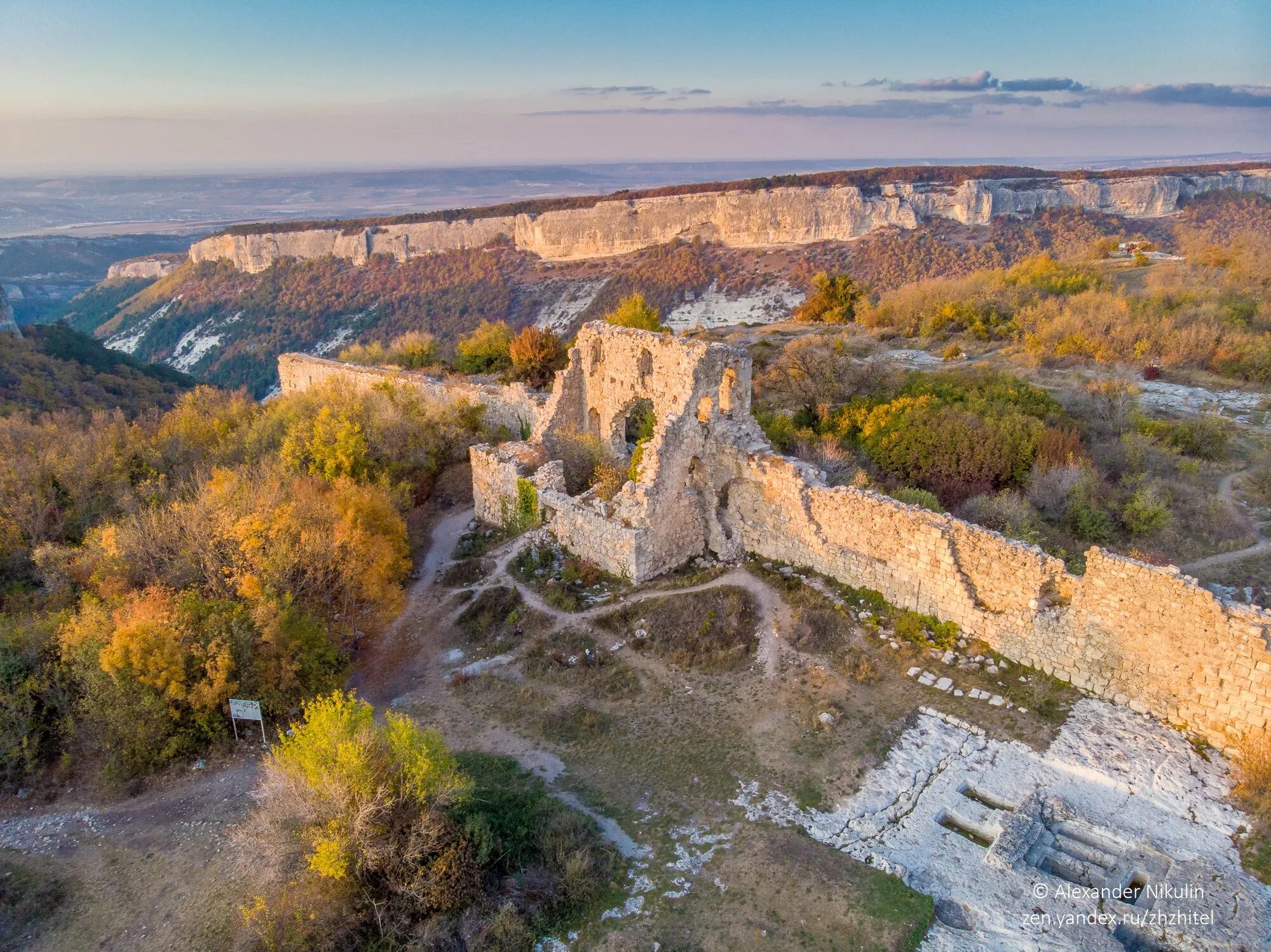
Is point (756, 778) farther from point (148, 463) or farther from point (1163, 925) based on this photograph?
point (148, 463)

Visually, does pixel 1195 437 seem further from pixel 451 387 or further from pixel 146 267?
pixel 146 267

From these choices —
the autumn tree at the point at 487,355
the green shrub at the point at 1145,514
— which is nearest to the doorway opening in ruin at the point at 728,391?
the green shrub at the point at 1145,514

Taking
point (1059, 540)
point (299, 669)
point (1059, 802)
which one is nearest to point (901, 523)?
point (1059, 540)

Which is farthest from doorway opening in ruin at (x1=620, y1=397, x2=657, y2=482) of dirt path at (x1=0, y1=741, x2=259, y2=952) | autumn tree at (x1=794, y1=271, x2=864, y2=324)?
autumn tree at (x1=794, y1=271, x2=864, y2=324)

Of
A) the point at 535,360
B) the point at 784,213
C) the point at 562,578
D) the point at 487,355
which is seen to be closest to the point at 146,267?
the point at 784,213

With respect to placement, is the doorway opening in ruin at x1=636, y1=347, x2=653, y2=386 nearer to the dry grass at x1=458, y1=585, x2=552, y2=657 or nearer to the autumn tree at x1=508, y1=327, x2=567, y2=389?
the dry grass at x1=458, y1=585, x2=552, y2=657

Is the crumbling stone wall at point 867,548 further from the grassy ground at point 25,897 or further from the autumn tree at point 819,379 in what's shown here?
the grassy ground at point 25,897

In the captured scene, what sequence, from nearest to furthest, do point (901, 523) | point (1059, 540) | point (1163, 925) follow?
1. point (1163, 925)
2. point (901, 523)
3. point (1059, 540)
